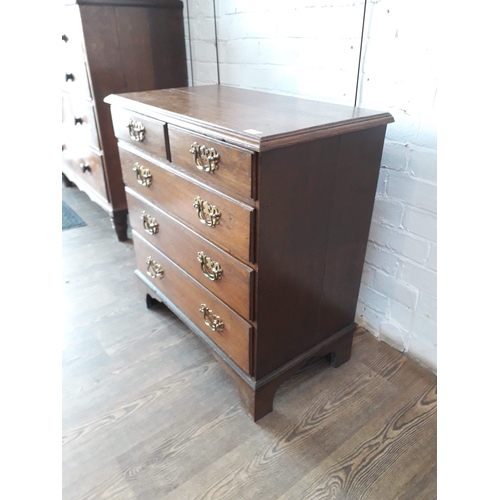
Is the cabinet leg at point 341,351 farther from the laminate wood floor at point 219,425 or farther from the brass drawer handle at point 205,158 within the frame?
the brass drawer handle at point 205,158

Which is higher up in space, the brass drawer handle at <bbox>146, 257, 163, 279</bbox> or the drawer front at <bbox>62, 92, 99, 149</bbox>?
the drawer front at <bbox>62, 92, 99, 149</bbox>

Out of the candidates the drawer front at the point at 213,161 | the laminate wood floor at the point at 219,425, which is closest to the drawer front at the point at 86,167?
the laminate wood floor at the point at 219,425

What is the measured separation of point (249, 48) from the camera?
5.15ft

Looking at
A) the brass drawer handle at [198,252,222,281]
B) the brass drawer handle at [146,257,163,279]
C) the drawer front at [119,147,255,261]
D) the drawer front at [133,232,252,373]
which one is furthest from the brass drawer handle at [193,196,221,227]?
the brass drawer handle at [146,257,163,279]

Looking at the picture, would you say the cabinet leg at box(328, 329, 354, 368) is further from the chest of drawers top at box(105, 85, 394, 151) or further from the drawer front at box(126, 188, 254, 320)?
the chest of drawers top at box(105, 85, 394, 151)

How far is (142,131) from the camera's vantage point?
3.92ft

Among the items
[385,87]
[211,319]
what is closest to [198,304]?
[211,319]

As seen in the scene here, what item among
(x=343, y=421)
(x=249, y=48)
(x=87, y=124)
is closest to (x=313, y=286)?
(x=343, y=421)

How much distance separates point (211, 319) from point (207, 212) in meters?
0.36

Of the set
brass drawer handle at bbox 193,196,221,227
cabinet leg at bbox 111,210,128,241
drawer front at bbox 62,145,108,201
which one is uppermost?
brass drawer handle at bbox 193,196,221,227

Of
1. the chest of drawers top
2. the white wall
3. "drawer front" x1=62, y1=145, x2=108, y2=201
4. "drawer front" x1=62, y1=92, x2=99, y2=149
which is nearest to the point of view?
the chest of drawers top

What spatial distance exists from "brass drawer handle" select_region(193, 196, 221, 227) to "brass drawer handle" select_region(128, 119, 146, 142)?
11.9 inches

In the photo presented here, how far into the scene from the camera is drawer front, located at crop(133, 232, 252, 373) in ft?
3.71

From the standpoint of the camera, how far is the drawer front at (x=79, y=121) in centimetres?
193
